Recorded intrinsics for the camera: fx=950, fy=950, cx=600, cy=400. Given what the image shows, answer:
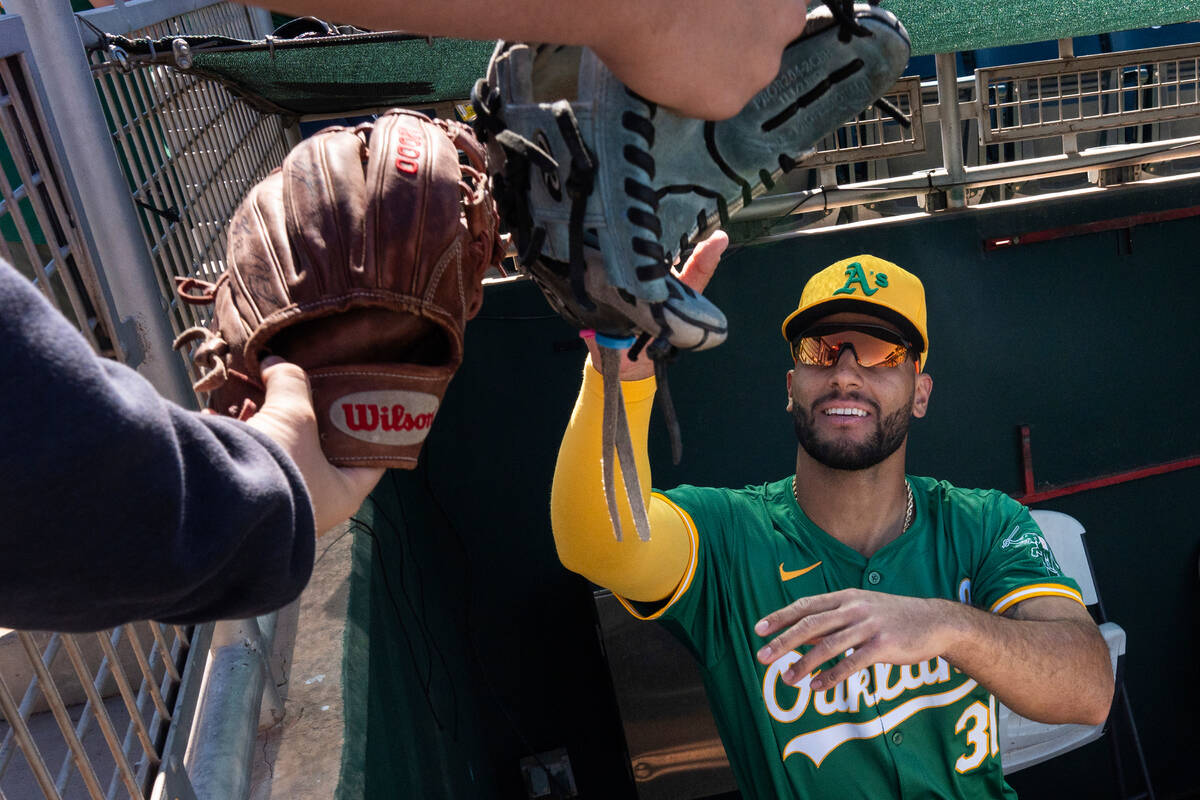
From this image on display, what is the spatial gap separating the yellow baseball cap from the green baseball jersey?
1.34 feet

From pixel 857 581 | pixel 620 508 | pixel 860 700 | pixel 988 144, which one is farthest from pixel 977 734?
pixel 988 144

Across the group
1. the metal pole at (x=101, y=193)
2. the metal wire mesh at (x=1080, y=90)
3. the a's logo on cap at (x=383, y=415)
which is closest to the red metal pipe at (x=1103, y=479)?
the metal wire mesh at (x=1080, y=90)

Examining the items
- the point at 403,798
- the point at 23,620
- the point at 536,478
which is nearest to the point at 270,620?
the point at 403,798

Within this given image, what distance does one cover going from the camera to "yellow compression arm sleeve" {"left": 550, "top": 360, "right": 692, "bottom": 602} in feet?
5.08

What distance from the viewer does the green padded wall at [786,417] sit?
11.0 ft

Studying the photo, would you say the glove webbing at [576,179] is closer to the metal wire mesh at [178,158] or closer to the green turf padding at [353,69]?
the metal wire mesh at [178,158]

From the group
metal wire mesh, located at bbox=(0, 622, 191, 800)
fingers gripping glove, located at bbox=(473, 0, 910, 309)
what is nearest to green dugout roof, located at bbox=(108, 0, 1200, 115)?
metal wire mesh, located at bbox=(0, 622, 191, 800)

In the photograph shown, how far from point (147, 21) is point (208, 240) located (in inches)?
18.4

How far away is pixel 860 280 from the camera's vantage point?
222 cm

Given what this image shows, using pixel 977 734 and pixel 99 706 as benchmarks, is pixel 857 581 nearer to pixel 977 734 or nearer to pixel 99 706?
pixel 977 734

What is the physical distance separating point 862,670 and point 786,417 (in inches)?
65.3

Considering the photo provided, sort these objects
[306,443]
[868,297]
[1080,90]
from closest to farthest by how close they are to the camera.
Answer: [306,443]
[868,297]
[1080,90]

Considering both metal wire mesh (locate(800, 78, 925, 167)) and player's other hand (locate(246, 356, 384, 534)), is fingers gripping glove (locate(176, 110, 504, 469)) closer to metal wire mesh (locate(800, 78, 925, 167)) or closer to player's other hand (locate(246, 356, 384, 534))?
player's other hand (locate(246, 356, 384, 534))

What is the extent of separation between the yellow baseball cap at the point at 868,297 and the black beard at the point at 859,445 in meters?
0.21
